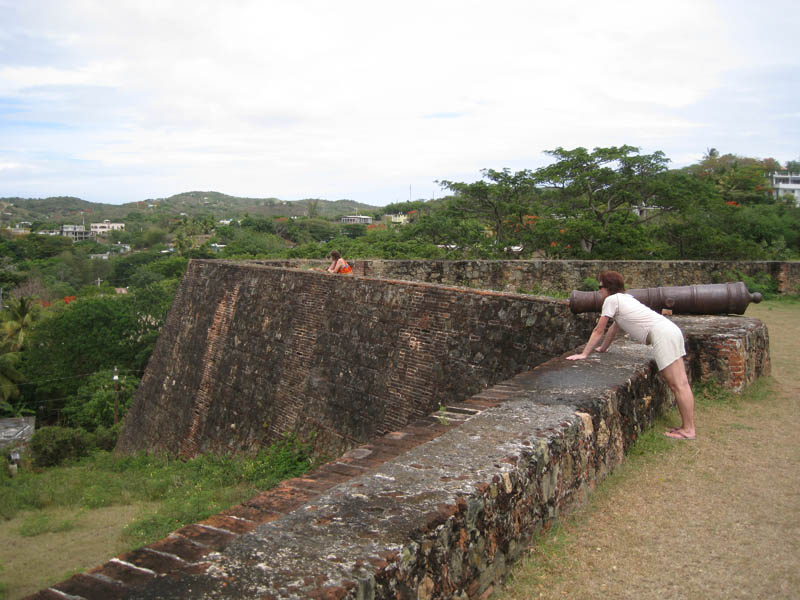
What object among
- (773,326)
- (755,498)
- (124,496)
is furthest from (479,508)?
(773,326)

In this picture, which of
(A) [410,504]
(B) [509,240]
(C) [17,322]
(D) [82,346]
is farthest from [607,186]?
(C) [17,322]

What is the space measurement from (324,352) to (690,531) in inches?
186

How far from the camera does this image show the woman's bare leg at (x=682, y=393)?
3.98 meters

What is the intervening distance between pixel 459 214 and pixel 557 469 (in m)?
20.5

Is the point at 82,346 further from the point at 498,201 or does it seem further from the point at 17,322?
the point at 498,201

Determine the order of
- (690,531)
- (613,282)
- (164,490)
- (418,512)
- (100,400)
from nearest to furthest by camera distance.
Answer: (418,512)
(690,531)
(613,282)
(164,490)
(100,400)

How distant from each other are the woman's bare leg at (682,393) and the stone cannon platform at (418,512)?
0.21m

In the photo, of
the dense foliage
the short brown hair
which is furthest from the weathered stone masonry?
the dense foliage

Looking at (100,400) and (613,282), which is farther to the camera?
(100,400)

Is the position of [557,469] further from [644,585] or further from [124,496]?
[124,496]

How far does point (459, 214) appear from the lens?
75.6ft

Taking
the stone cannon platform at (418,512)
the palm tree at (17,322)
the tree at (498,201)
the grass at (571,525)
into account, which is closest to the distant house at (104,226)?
the palm tree at (17,322)

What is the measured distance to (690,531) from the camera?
290 centimetres

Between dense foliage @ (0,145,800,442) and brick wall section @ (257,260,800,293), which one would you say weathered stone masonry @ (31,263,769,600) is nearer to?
brick wall section @ (257,260,800,293)
